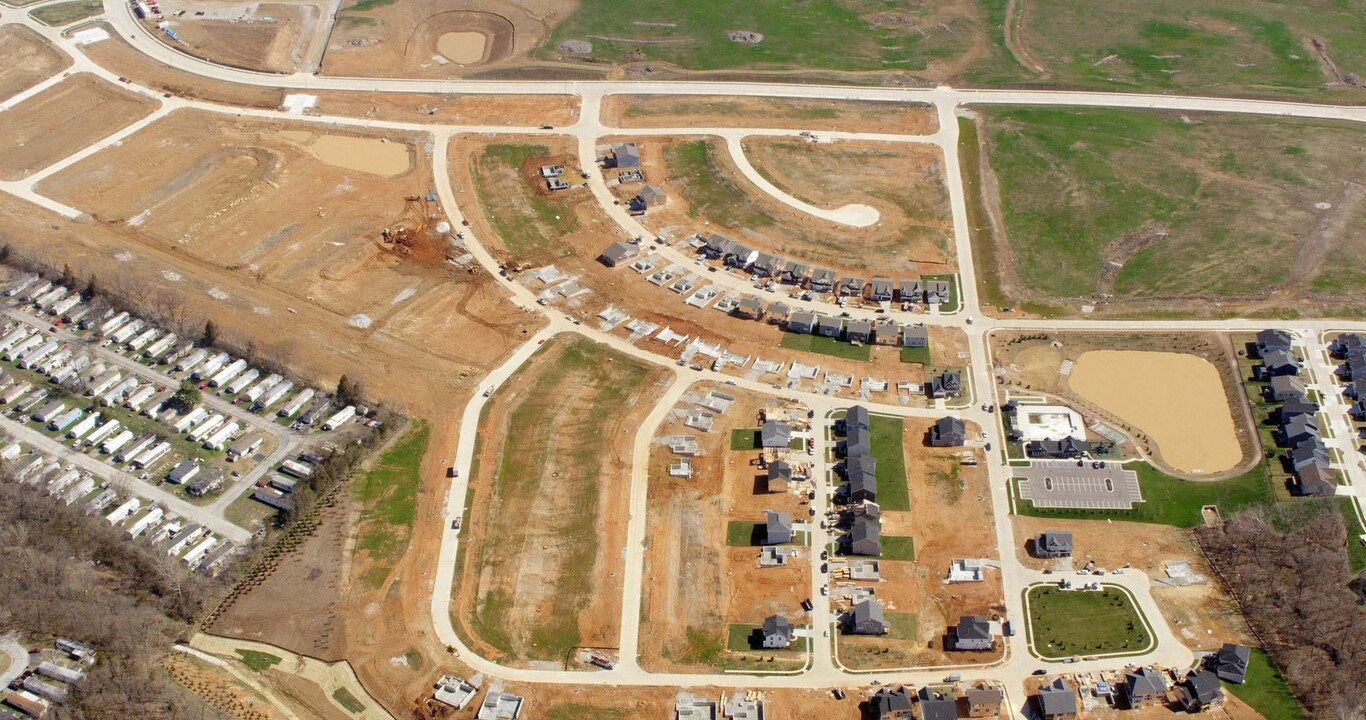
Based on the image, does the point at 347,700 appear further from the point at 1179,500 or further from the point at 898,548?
the point at 1179,500

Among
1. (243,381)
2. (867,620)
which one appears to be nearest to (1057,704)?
(867,620)

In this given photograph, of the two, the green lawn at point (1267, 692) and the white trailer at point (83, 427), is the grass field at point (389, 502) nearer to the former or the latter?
the white trailer at point (83, 427)

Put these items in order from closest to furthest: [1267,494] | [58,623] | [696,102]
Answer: [58,623], [1267,494], [696,102]

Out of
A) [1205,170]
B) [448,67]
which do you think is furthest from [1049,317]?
[448,67]

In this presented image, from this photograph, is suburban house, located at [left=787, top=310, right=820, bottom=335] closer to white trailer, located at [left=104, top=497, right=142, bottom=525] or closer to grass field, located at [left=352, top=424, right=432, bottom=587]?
grass field, located at [left=352, top=424, right=432, bottom=587]

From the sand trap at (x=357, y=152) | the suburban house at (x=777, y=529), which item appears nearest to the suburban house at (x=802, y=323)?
the suburban house at (x=777, y=529)

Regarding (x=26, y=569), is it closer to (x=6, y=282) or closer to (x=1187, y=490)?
(x=6, y=282)
